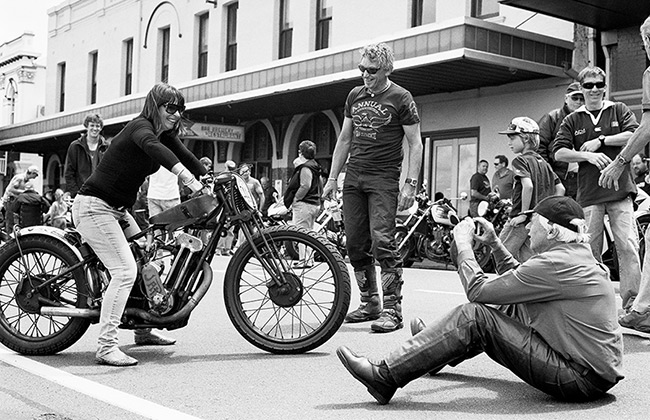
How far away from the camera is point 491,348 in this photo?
409cm

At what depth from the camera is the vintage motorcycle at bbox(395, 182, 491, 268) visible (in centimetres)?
1366

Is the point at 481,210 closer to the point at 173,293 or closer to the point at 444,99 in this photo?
the point at 444,99

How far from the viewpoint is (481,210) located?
12945 mm

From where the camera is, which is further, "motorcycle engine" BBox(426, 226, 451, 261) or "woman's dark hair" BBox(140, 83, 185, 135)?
"motorcycle engine" BBox(426, 226, 451, 261)

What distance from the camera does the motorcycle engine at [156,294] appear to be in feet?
17.5

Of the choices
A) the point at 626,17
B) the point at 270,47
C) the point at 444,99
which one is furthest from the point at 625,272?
the point at 270,47

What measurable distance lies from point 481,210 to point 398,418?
9258 millimetres

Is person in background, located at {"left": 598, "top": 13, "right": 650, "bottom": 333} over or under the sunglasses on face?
under

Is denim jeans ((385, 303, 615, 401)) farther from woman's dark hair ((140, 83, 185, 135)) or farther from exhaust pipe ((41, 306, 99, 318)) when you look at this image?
woman's dark hair ((140, 83, 185, 135))

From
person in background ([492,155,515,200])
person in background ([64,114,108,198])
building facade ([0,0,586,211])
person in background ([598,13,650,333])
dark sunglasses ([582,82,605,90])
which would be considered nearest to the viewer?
person in background ([598,13,650,333])

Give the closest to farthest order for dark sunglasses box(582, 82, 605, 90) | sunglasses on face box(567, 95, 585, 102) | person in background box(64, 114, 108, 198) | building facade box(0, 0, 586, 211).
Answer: dark sunglasses box(582, 82, 605, 90)
sunglasses on face box(567, 95, 585, 102)
person in background box(64, 114, 108, 198)
building facade box(0, 0, 586, 211)

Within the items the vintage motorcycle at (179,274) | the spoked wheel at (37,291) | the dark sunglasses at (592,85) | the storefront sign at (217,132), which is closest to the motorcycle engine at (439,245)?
the dark sunglasses at (592,85)

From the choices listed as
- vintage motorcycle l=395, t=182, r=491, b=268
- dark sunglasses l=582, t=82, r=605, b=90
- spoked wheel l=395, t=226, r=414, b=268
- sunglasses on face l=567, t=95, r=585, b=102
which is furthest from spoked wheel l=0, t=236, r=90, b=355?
spoked wheel l=395, t=226, r=414, b=268

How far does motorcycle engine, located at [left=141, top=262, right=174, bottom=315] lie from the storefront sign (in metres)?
17.3
